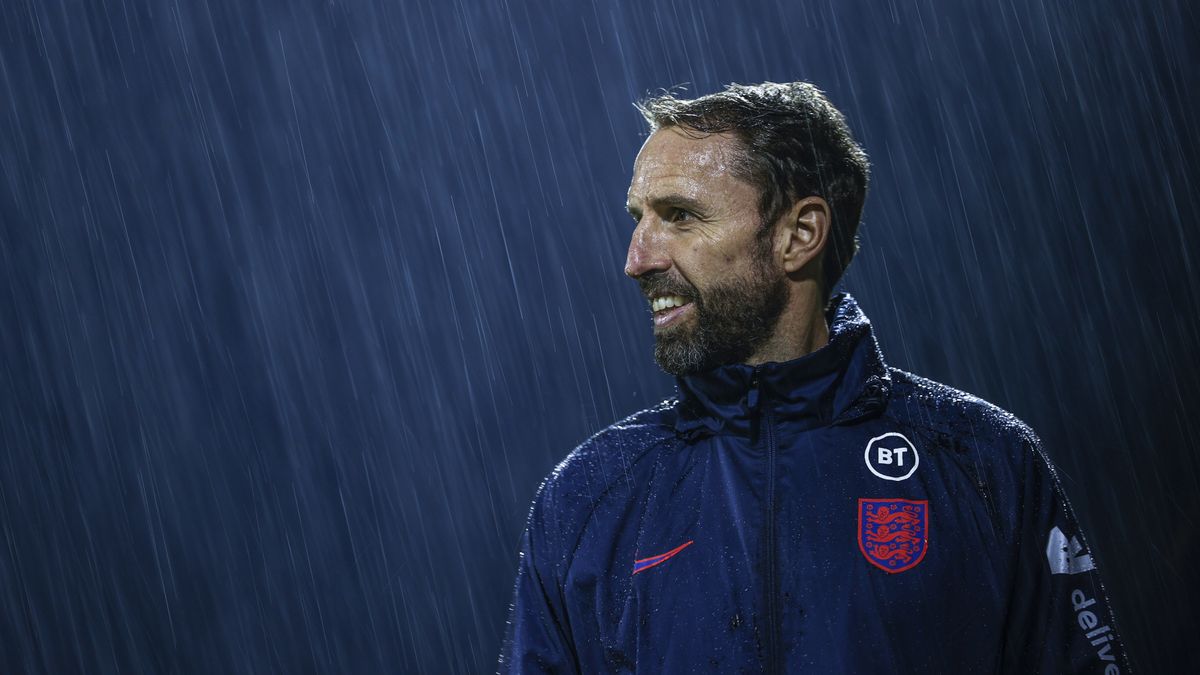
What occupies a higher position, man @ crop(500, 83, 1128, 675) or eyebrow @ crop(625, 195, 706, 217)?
eyebrow @ crop(625, 195, 706, 217)

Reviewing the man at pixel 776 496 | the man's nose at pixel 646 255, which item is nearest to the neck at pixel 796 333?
the man at pixel 776 496

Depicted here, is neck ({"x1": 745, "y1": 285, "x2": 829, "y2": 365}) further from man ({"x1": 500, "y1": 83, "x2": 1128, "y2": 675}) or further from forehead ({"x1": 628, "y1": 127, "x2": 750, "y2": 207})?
forehead ({"x1": 628, "y1": 127, "x2": 750, "y2": 207})

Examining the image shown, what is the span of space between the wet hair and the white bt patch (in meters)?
0.39

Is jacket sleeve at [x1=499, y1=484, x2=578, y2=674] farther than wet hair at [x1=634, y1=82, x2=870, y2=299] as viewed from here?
No

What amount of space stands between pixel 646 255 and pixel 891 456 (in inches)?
21.1

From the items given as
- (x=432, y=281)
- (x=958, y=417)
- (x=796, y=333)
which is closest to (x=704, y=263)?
(x=796, y=333)

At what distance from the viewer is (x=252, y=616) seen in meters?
4.45

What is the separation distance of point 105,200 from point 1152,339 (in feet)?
12.8

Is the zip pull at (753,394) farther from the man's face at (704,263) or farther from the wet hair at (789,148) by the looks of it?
the wet hair at (789,148)

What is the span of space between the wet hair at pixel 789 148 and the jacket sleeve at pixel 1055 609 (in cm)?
62

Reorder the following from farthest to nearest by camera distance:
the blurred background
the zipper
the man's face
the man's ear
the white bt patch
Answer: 1. the blurred background
2. the man's ear
3. the man's face
4. the white bt patch
5. the zipper

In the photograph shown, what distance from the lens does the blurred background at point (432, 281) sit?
4211 mm

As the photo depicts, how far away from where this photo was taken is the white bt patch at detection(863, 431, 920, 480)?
1.93 m

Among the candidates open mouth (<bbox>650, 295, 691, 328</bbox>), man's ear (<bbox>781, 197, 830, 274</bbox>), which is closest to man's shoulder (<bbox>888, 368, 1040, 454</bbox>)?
man's ear (<bbox>781, 197, 830, 274</bbox>)
